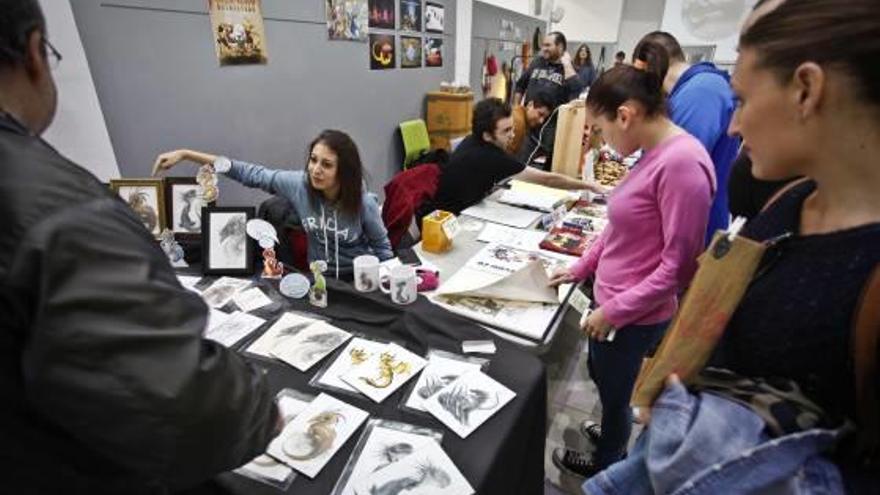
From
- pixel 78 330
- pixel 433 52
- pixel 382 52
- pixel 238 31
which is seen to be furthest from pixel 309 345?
pixel 433 52

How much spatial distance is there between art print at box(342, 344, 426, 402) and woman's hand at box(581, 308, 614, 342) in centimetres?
50

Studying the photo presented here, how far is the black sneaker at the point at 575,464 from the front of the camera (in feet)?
5.46

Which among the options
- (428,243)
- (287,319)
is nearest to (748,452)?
(287,319)

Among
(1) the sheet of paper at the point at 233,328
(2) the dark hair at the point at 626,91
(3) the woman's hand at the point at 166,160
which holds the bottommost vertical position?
(1) the sheet of paper at the point at 233,328

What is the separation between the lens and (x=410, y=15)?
408 centimetres

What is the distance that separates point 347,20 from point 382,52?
1.78 feet

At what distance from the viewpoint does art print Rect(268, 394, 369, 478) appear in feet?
2.84

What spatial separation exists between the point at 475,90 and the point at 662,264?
5010 millimetres

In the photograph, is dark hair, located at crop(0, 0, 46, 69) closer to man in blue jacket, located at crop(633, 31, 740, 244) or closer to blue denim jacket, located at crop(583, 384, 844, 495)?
blue denim jacket, located at crop(583, 384, 844, 495)

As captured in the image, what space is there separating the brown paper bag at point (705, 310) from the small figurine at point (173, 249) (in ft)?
5.15

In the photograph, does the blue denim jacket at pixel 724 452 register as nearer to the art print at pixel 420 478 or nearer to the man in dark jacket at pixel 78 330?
the art print at pixel 420 478

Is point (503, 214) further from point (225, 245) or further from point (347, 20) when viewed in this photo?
point (347, 20)

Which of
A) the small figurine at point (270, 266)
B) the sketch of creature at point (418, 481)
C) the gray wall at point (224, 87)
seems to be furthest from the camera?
the gray wall at point (224, 87)

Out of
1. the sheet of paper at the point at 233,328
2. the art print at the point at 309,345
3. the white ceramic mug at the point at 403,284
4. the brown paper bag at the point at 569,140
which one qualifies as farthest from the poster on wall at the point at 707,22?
the sheet of paper at the point at 233,328
